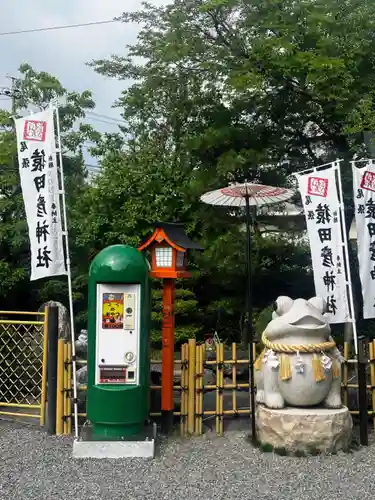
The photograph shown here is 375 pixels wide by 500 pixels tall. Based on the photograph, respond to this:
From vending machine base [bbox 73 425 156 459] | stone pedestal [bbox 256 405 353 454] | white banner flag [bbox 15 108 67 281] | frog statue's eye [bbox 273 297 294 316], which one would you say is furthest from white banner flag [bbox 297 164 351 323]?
white banner flag [bbox 15 108 67 281]

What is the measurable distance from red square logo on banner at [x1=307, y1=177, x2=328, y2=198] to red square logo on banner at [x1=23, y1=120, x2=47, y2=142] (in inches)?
135

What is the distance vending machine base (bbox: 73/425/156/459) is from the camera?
5.41 m

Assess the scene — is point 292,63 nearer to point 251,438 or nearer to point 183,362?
point 183,362

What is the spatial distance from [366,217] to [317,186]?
74cm

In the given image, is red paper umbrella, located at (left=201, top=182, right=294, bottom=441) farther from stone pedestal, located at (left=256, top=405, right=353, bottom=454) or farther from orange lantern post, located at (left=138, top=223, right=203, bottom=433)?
orange lantern post, located at (left=138, top=223, right=203, bottom=433)

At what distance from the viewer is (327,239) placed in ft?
21.2

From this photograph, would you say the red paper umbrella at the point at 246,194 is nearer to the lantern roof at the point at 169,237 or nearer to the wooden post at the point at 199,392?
the lantern roof at the point at 169,237

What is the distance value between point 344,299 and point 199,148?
4.28 meters

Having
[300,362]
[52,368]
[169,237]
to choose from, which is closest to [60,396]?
[52,368]

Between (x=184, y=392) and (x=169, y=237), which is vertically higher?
(x=169, y=237)

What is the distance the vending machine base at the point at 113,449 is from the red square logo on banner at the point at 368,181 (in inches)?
160

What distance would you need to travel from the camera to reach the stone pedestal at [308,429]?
550 centimetres

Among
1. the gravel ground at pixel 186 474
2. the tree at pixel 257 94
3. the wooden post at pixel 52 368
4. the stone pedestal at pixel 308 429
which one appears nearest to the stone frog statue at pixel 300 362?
the stone pedestal at pixel 308 429

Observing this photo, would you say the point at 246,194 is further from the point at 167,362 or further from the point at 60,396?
the point at 60,396
